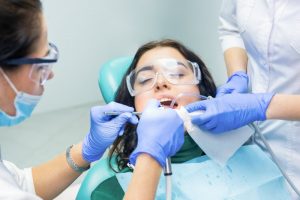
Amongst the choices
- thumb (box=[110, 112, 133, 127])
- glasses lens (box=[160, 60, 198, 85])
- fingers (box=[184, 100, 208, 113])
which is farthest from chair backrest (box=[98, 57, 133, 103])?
fingers (box=[184, 100, 208, 113])

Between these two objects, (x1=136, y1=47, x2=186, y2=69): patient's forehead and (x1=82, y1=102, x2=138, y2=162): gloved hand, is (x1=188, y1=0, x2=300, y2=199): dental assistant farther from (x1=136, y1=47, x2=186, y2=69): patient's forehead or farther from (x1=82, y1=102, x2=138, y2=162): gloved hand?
(x1=136, y1=47, x2=186, y2=69): patient's forehead

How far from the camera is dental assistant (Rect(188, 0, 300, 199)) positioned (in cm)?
121

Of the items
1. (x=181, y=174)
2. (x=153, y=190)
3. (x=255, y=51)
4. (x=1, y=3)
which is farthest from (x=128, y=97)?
(x=1, y=3)

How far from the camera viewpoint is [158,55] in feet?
5.21

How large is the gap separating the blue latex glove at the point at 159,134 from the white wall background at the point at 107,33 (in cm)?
206

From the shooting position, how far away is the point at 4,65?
0.90m

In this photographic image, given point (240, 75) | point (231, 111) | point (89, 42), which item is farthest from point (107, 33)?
point (231, 111)

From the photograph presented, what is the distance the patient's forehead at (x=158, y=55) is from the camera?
158cm

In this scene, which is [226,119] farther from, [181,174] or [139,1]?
[139,1]

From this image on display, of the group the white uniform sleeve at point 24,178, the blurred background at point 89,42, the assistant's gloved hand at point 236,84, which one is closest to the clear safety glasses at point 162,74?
the assistant's gloved hand at point 236,84

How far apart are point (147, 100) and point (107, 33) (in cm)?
191

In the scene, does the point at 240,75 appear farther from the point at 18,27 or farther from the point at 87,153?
the point at 18,27

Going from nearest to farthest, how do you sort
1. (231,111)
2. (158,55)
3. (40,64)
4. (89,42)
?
(40,64), (231,111), (158,55), (89,42)

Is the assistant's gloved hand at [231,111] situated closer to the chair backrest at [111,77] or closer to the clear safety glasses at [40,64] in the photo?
the clear safety glasses at [40,64]
